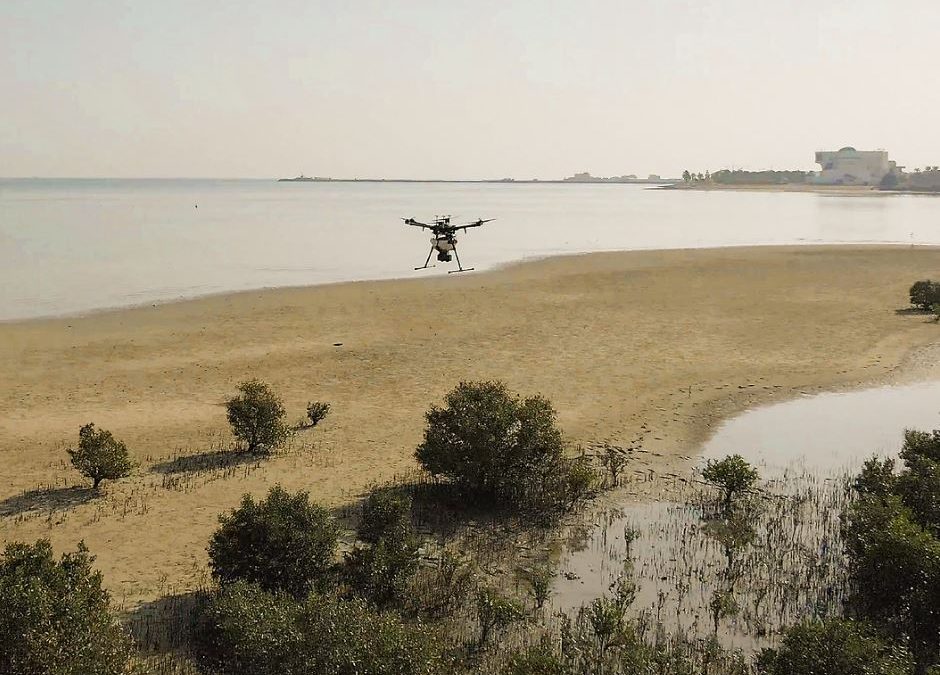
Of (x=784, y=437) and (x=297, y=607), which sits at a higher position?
(x=297, y=607)

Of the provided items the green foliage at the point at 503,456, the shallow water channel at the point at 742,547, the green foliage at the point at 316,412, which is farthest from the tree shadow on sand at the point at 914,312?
the green foliage at the point at 316,412

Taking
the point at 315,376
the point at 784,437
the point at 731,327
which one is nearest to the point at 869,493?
the point at 784,437

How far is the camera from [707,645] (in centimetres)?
1073

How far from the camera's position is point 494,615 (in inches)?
433

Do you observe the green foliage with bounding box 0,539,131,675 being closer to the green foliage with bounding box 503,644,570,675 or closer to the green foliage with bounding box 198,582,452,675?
the green foliage with bounding box 198,582,452,675

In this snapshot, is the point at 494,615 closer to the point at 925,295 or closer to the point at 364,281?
the point at 925,295

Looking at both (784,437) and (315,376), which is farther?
(315,376)

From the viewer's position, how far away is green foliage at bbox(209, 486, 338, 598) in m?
11.2

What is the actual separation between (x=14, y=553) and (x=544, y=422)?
9475 mm

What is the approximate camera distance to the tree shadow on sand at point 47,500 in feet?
48.2

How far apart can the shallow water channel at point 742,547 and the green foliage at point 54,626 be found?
6.41 m

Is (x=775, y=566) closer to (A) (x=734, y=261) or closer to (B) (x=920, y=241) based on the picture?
(A) (x=734, y=261)

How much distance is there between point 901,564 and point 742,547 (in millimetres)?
3424

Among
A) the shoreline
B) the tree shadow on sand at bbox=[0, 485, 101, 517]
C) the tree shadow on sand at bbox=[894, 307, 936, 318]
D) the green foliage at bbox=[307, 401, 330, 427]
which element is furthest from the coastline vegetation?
the shoreline
